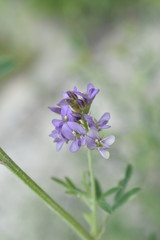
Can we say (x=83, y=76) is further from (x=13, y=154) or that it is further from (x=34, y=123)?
(x=34, y=123)

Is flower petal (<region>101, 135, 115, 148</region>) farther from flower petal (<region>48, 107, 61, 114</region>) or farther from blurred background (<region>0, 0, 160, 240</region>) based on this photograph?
blurred background (<region>0, 0, 160, 240</region>)

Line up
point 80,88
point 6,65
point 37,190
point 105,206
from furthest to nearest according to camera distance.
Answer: point 80,88 < point 6,65 < point 105,206 < point 37,190

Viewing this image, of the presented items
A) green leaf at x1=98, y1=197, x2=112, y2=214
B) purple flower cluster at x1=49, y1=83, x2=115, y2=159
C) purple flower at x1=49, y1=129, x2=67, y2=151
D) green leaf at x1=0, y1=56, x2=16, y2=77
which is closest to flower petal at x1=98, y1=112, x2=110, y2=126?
purple flower cluster at x1=49, y1=83, x2=115, y2=159

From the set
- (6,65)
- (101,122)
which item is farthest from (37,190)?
(6,65)

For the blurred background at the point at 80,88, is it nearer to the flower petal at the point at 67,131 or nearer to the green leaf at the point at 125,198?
the green leaf at the point at 125,198

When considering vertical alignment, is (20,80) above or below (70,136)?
above

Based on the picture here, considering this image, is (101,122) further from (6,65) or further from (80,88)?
(80,88)

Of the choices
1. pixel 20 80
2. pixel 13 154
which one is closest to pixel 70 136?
pixel 13 154
